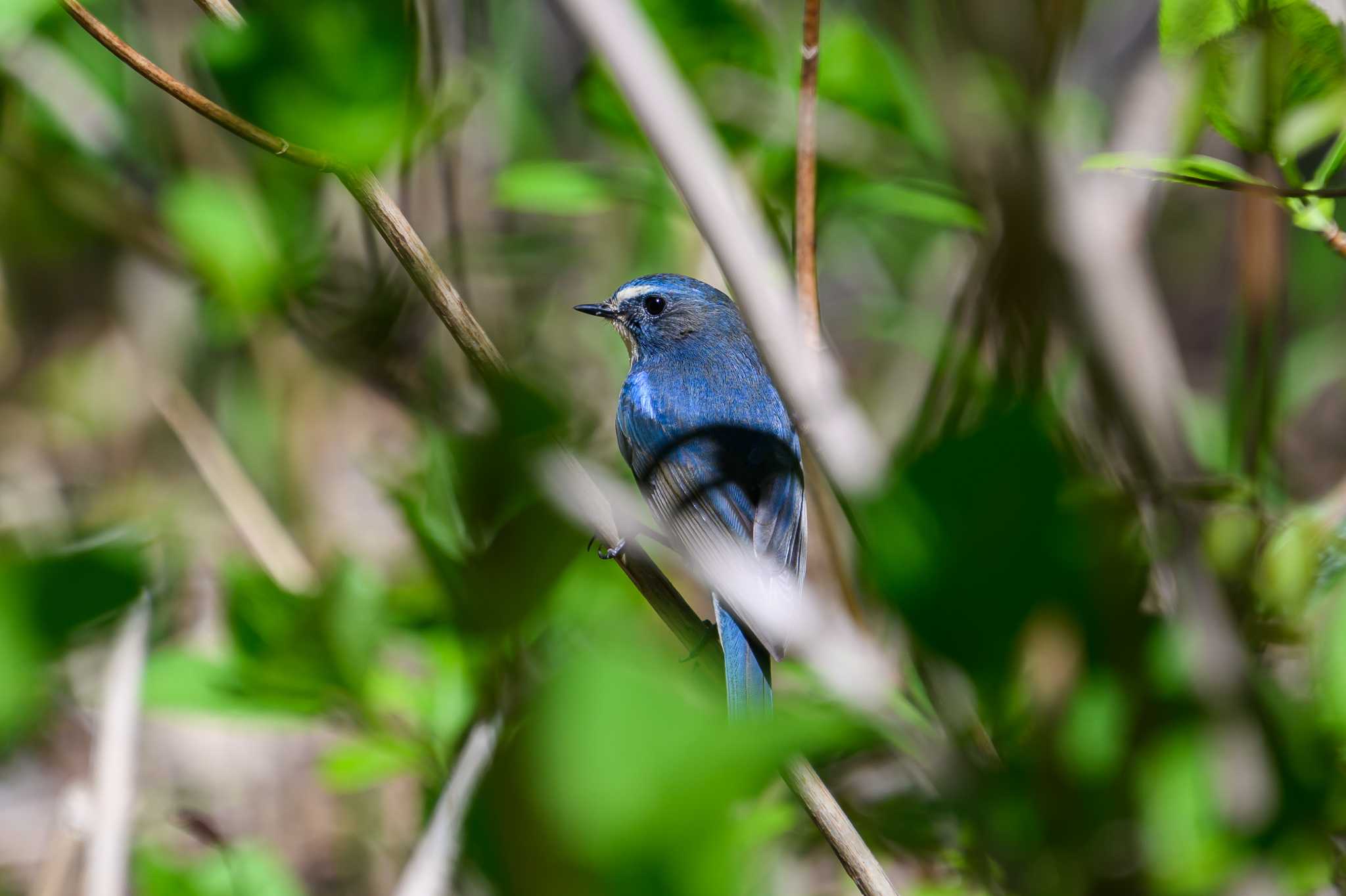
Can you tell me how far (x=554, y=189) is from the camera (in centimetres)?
187

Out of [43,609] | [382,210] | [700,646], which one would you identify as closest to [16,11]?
[382,210]

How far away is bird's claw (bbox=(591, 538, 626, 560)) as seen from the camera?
1.36m

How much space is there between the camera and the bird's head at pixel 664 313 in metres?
2.93

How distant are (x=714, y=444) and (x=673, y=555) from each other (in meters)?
0.35

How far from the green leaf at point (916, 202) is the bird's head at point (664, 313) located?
3.31 ft

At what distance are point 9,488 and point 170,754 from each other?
0.98m

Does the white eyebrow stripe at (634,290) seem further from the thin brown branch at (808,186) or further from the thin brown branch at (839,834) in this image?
the thin brown branch at (839,834)

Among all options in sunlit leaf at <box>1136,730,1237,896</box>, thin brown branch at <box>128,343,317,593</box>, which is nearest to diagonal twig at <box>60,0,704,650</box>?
sunlit leaf at <box>1136,730,1237,896</box>

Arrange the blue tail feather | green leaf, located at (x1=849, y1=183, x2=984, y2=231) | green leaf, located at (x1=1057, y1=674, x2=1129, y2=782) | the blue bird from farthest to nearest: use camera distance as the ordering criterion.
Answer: the blue bird < the blue tail feather < green leaf, located at (x1=849, y1=183, x2=984, y2=231) < green leaf, located at (x1=1057, y1=674, x2=1129, y2=782)

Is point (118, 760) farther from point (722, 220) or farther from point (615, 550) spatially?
point (722, 220)

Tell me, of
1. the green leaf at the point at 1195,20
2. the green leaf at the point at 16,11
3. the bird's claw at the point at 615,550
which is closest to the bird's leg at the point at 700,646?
the bird's claw at the point at 615,550

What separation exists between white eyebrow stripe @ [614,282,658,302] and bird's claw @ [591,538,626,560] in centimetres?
134

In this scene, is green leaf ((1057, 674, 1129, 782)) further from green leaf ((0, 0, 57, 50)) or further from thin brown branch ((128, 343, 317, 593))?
thin brown branch ((128, 343, 317, 593))

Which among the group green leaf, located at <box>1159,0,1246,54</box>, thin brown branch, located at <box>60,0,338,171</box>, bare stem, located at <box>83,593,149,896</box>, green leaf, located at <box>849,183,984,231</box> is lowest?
bare stem, located at <box>83,593,149,896</box>
